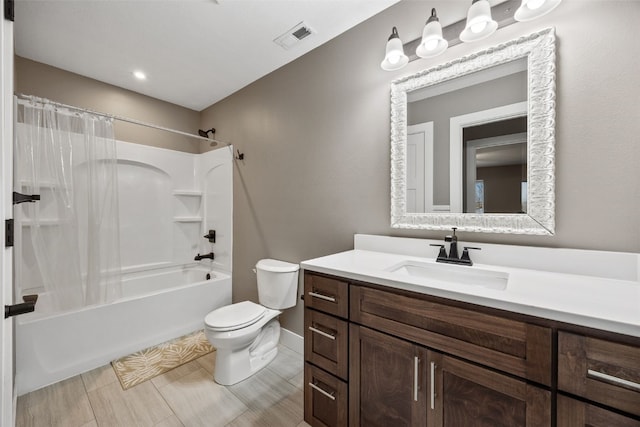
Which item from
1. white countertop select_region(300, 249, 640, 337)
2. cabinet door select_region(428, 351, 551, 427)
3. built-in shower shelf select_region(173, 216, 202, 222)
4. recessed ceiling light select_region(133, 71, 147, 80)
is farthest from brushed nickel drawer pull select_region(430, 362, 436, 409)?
recessed ceiling light select_region(133, 71, 147, 80)

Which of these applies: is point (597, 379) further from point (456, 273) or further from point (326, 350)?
point (326, 350)

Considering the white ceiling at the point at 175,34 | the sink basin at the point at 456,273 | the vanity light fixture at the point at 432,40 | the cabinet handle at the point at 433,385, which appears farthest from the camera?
the white ceiling at the point at 175,34

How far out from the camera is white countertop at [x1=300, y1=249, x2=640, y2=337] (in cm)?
67

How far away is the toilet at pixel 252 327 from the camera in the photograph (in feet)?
5.62

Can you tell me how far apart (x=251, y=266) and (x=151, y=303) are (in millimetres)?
873

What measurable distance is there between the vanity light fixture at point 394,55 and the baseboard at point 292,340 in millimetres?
2087

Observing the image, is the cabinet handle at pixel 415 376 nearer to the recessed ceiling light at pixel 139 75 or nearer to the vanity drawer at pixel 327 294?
the vanity drawer at pixel 327 294

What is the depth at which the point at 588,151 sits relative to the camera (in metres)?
1.07

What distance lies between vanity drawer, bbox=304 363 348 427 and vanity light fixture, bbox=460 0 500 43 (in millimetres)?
1761

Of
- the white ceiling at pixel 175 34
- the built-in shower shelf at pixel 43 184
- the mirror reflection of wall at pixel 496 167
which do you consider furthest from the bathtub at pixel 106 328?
the mirror reflection of wall at pixel 496 167

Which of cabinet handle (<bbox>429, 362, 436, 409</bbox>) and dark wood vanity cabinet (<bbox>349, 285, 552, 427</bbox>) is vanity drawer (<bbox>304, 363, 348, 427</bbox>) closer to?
dark wood vanity cabinet (<bbox>349, 285, 552, 427</bbox>)

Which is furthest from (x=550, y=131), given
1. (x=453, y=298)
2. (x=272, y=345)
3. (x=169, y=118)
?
(x=169, y=118)

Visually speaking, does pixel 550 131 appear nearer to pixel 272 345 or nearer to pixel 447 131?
pixel 447 131

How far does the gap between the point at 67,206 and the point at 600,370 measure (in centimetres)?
293
